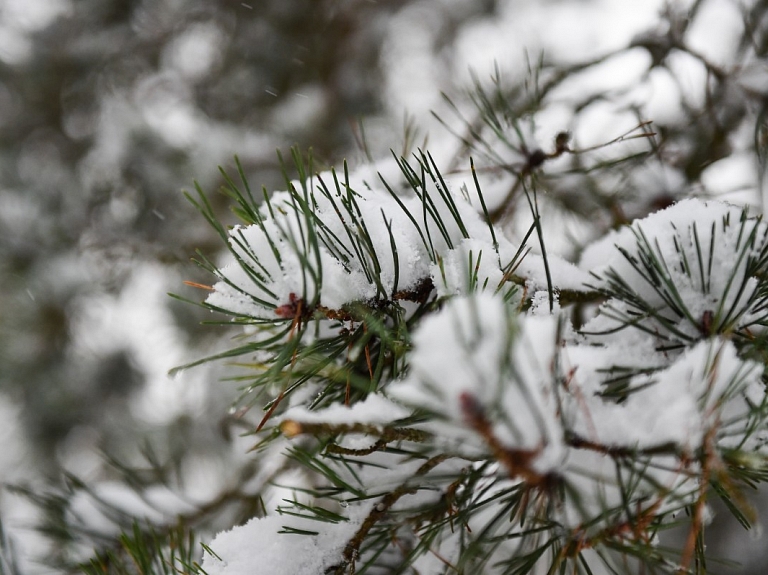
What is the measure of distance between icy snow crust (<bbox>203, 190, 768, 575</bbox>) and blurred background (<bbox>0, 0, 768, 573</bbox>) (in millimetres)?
1674

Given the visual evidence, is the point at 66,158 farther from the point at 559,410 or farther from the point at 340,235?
the point at 559,410

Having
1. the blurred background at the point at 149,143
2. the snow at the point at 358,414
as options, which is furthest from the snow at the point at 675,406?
the blurred background at the point at 149,143

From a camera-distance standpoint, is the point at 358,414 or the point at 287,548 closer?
the point at 358,414

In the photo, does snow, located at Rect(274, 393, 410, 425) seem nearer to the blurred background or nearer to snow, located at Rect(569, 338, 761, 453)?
snow, located at Rect(569, 338, 761, 453)

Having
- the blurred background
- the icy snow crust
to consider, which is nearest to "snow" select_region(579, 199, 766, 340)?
the icy snow crust

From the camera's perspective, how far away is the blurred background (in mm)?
2195

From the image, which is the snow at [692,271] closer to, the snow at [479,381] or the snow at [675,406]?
the snow at [675,406]

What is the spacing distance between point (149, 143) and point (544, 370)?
2334mm

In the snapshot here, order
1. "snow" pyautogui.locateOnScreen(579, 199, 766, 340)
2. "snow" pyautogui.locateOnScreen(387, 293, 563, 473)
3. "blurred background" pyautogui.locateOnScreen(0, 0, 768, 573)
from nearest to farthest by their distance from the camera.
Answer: "snow" pyautogui.locateOnScreen(387, 293, 563, 473) < "snow" pyautogui.locateOnScreen(579, 199, 766, 340) < "blurred background" pyautogui.locateOnScreen(0, 0, 768, 573)

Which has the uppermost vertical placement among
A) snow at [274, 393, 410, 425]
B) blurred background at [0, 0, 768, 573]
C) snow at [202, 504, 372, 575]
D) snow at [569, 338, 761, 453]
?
blurred background at [0, 0, 768, 573]

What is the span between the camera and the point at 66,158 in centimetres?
245

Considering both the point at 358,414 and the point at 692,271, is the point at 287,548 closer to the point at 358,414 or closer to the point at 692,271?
the point at 358,414

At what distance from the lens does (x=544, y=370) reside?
27 centimetres

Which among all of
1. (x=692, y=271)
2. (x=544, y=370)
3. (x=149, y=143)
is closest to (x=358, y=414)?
(x=544, y=370)
